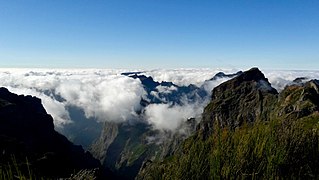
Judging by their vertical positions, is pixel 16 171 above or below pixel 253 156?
above

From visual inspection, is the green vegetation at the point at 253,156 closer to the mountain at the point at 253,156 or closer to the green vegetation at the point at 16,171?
the mountain at the point at 253,156

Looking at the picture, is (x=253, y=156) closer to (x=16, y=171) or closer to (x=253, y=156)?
(x=253, y=156)

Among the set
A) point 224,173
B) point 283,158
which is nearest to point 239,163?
point 224,173

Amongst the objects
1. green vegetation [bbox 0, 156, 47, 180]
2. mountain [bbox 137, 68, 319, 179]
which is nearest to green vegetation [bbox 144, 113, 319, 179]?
mountain [bbox 137, 68, 319, 179]

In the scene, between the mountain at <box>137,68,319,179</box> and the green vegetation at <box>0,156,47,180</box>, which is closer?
the green vegetation at <box>0,156,47,180</box>

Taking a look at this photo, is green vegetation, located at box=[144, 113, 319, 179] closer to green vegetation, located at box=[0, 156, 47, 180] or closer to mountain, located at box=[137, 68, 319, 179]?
mountain, located at box=[137, 68, 319, 179]

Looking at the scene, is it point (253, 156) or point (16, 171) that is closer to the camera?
point (16, 171)

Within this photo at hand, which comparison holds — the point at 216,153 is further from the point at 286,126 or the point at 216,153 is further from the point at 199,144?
the point at 286,126

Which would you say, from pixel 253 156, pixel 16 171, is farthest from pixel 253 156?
pixel 16 171
